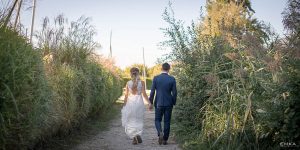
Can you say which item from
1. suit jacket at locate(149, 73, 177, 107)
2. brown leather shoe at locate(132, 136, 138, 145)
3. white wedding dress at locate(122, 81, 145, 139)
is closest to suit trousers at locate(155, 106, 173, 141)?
suit jacket at locate(149, 73, 177, 107)

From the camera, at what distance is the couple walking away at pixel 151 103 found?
9482mm

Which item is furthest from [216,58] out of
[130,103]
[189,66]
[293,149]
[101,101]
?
[101,101]

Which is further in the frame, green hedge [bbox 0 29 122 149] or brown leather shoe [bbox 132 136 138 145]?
brown leather shoe [bbox 132 136 138 145]

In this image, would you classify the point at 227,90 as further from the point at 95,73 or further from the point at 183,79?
the point at 95,73

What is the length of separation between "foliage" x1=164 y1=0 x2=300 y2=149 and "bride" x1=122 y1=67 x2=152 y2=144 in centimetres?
109

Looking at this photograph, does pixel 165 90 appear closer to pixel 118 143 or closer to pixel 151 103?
pixel 151 103

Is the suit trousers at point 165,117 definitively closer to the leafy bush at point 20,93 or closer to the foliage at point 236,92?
the foliage at point 236,92

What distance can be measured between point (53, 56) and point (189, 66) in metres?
3.44

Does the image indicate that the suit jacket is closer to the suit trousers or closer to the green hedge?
the suit trousers

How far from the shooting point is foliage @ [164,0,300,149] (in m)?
5.71

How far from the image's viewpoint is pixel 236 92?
7191mm

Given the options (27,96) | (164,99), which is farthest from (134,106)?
(27,96)

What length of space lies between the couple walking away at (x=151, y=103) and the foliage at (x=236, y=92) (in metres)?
0.60

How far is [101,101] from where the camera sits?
13766 millimetres
